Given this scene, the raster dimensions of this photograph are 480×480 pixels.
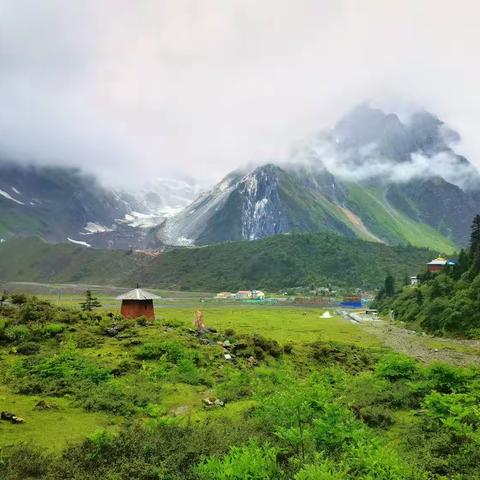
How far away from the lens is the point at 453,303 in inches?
2977

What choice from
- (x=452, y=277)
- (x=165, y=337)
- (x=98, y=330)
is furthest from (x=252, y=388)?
(x=452, y=277)

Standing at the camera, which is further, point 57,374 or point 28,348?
point 28,348

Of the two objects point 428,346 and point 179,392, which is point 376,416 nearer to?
point 179,392

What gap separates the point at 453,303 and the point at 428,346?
18.5m

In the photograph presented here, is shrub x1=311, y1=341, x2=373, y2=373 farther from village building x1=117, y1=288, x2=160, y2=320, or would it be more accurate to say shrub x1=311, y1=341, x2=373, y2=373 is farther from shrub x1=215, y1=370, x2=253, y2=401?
village building x1=117, y1=288, x2=160, y2=320

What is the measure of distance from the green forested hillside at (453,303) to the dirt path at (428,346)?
3210 mm

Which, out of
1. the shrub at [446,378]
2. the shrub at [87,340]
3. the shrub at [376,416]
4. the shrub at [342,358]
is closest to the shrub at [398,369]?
the shrub at [446,378]

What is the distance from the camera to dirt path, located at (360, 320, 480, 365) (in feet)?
160

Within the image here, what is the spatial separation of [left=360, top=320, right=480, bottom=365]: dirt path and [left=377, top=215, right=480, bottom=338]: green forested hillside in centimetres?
321

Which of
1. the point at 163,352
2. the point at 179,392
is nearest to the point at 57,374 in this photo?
the point at 179,392

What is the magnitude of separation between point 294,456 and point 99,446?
17.7ft

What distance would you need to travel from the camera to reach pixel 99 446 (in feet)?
46.0

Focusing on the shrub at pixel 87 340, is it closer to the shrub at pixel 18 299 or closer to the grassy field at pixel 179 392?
the grassy field at pixel 179 392

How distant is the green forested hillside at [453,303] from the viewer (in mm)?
70887
